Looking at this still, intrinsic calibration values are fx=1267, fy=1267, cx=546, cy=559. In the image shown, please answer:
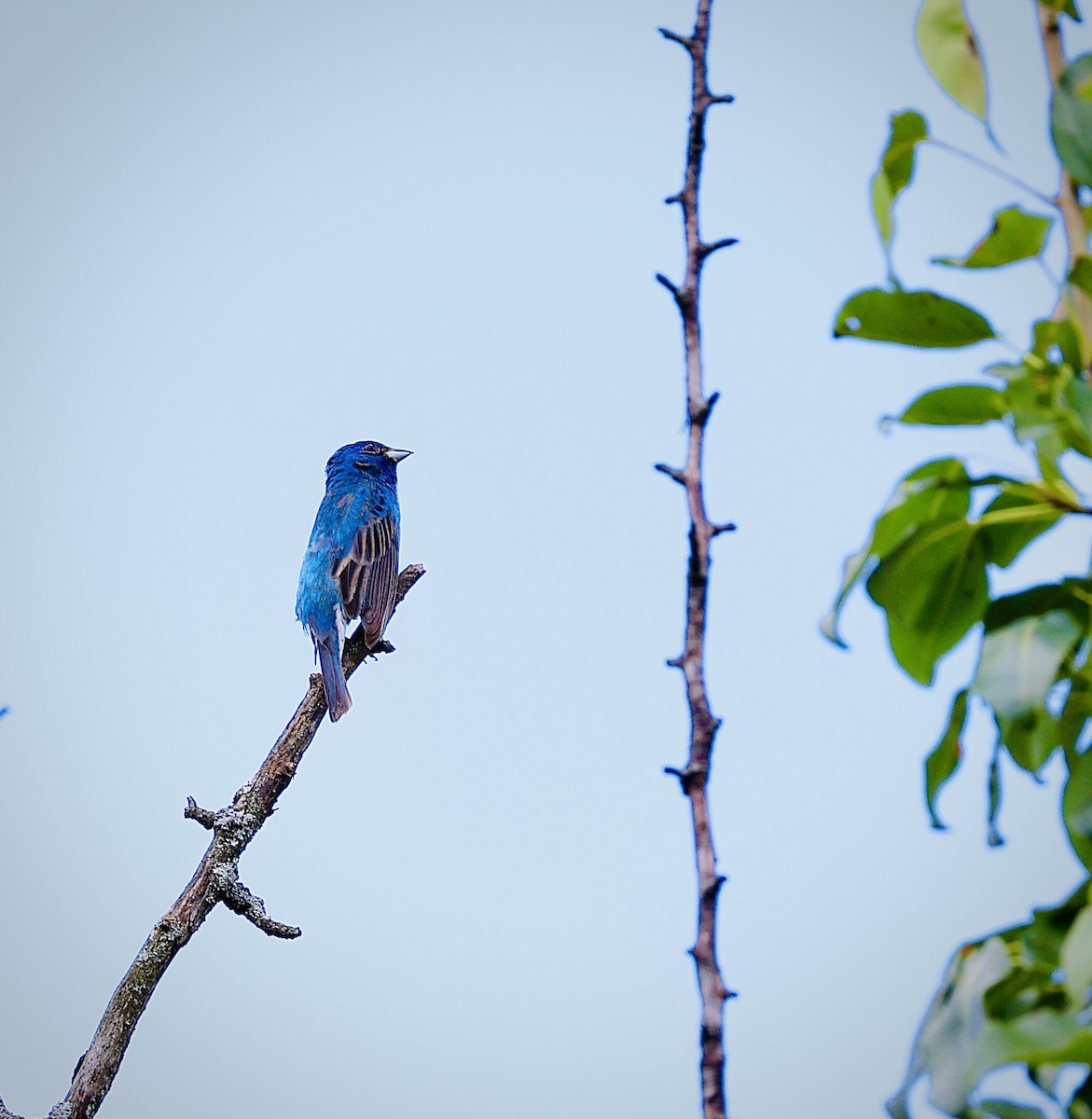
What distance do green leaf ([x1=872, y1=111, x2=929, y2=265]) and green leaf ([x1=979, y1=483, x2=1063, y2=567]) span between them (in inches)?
15.3

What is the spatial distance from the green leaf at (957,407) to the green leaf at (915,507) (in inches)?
2.4

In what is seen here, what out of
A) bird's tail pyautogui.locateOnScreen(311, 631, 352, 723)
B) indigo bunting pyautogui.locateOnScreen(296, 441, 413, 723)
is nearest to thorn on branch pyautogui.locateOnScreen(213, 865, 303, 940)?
bird's tail pyautogui.locateOnScreen(311, 631, 352, 723)

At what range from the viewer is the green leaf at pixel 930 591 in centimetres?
184

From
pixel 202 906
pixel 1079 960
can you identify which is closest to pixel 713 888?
pixel 1079 960

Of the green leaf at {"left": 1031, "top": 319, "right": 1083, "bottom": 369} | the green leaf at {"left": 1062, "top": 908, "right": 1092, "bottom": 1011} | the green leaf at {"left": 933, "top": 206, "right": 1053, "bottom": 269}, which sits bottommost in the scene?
the green leaf at {"left": 1062, "top": 908, "right": 1092, "bottom": 1011}

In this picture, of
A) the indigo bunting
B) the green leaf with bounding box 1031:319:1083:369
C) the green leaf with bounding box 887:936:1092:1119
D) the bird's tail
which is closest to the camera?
the green leaf with bounding box 887:936:1092:1119

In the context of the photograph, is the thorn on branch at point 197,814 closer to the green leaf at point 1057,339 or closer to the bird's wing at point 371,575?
the bird's wing at point 371,575

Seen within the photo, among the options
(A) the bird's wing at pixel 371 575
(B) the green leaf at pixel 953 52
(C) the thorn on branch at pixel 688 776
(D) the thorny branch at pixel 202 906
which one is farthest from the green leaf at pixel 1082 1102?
(A) the bird's wing at pixel 371 575

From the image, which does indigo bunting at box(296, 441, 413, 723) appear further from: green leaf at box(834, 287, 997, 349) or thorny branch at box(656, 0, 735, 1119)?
thorny branch at box(656, 0, 735, 1119)

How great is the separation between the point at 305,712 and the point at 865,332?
4.10 metres

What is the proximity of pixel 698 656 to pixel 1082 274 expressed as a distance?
70 cm

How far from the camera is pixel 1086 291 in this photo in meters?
1.58

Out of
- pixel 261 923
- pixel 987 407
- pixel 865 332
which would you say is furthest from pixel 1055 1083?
pixel 261 923

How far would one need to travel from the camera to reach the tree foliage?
153 centimetres
